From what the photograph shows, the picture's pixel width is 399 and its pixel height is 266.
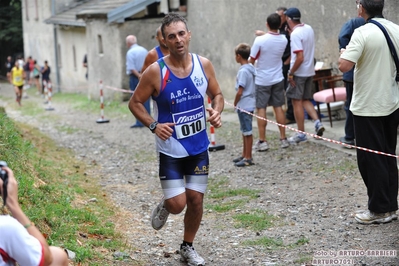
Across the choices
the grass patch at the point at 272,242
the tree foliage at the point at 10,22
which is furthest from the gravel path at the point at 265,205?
the tree foliage at the point at 10,22

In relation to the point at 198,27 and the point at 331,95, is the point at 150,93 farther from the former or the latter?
the point at 198,27

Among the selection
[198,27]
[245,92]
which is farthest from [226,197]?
[198,27]

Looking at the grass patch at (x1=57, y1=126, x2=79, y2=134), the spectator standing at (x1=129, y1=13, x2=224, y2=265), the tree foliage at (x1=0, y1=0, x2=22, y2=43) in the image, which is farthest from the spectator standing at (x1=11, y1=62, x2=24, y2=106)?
the spectator standing at (x1=129, y1=13, x2=224, y2=265)

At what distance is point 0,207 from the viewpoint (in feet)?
19.1

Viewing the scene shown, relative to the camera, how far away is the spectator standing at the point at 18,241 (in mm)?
3436

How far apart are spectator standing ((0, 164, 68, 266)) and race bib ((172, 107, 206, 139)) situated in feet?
7.44

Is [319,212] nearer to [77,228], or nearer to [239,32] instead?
[77,228]

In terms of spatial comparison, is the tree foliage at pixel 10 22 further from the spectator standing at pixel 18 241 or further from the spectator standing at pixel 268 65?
the spectator standing at pixel 18 241

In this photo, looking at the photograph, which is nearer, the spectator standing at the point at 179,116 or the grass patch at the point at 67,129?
the spectator standing at the point at 179,116

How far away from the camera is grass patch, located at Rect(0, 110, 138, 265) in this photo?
616cm

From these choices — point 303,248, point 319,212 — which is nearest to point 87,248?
point 303,248

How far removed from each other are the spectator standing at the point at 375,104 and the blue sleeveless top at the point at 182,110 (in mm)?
1412

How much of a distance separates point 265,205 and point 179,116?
8.55 ft

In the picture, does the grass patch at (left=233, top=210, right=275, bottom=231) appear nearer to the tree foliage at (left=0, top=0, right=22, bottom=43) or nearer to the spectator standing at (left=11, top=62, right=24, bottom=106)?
the spectator standing at (left=11, top=62, right=24, bottom=106)
